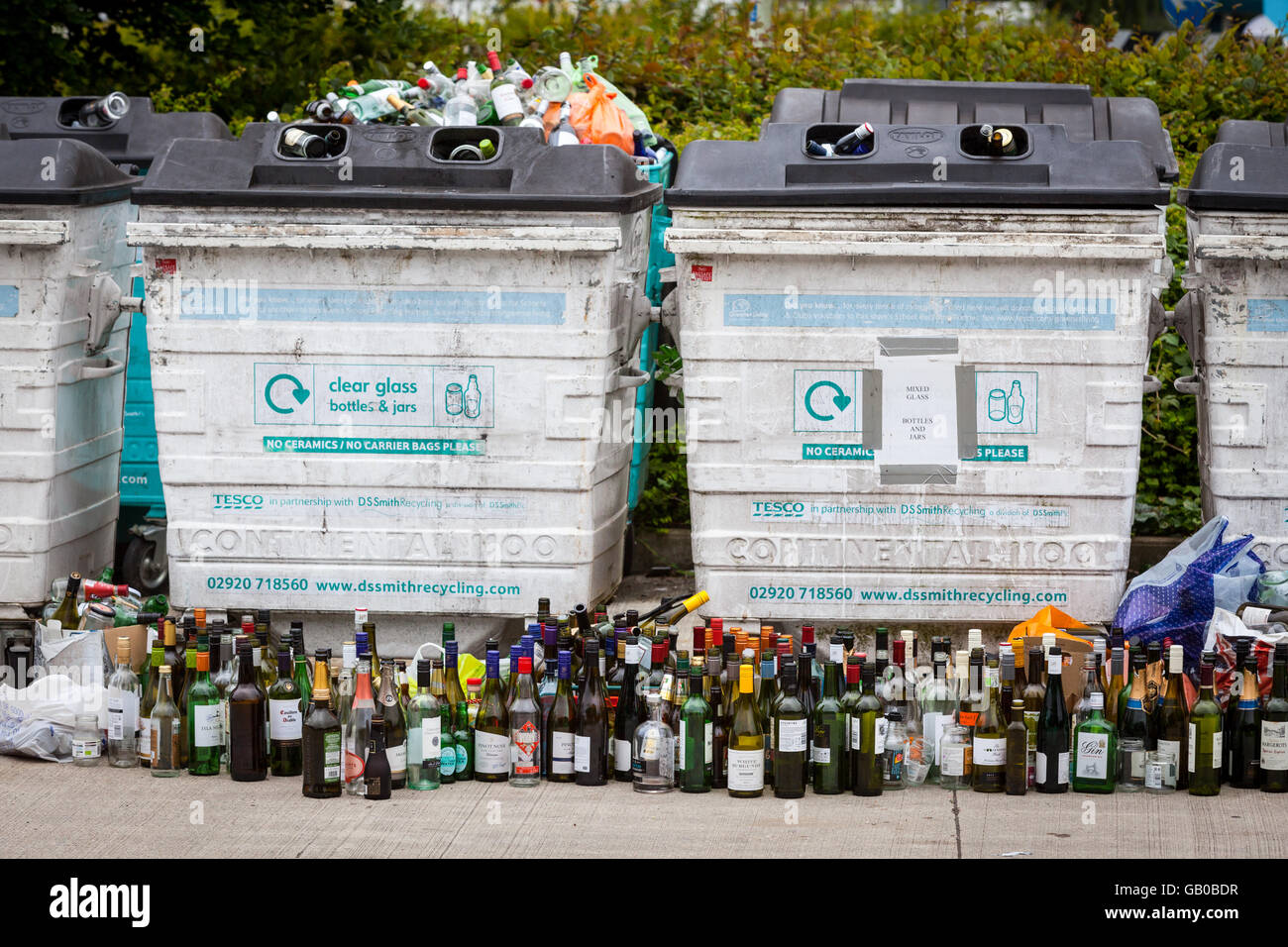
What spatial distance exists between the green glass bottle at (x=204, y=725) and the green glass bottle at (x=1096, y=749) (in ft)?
8.24

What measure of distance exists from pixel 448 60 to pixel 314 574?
432cm

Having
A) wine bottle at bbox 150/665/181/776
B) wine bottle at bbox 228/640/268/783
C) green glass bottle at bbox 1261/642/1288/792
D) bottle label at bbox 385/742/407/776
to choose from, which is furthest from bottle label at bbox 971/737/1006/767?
wine bottle at bbox 150/665/181/776

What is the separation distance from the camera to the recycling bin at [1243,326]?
221 inches

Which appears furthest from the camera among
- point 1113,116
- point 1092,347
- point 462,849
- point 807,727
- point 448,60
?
point 448,60

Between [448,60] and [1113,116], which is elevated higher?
[448,60]

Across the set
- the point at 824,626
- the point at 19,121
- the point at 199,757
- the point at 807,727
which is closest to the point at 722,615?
the point at 824,626

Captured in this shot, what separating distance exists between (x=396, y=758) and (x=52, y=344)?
209cm

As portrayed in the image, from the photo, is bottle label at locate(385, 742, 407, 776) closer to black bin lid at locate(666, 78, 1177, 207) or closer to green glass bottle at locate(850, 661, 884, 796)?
green glass bottle at locate(850, 661, 884, 796)

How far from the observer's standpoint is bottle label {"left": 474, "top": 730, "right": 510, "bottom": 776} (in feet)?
16.6

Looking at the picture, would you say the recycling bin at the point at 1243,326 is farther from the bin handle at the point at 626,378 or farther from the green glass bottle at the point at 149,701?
the green glass bottle at the point at 149,701

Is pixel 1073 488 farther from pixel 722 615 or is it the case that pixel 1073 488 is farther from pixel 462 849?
pixel 462 849

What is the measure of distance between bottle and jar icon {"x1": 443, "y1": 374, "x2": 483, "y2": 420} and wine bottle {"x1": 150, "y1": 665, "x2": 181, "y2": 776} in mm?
1283

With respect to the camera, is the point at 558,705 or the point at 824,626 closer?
the point at 558,705

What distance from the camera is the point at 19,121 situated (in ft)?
22.9
